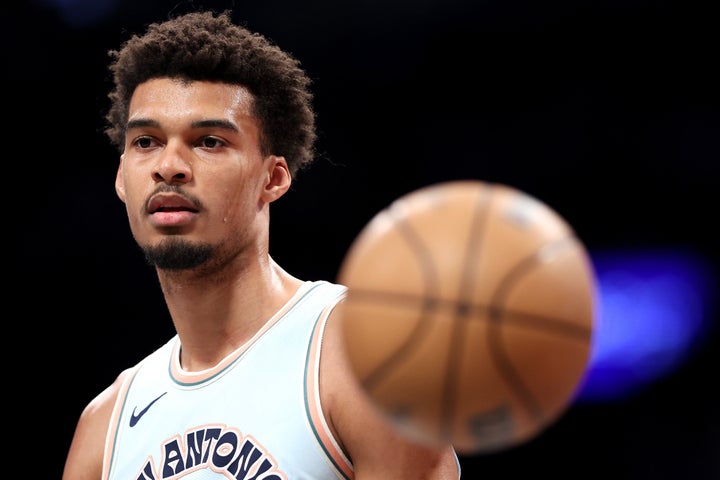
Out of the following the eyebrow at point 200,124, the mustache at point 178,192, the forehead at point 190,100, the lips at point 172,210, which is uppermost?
the forehead at point 190,100

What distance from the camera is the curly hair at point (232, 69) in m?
3.00

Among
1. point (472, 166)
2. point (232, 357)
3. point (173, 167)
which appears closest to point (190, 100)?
point (173, 167)

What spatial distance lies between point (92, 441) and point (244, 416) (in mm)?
793

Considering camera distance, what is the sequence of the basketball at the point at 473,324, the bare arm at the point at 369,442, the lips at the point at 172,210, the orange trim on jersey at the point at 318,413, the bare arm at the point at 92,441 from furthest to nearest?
the bare arm at the point at 92,441
the lips at the point at 172,210
the orange trim on jersey at the point at 318,413
the bare arm at the point at 369,442
the basketball at the point at 473,324

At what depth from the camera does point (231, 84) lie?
301 cm

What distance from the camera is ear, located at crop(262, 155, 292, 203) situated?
→ 119 inches

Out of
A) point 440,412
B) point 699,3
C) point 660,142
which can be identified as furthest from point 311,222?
point 440,412

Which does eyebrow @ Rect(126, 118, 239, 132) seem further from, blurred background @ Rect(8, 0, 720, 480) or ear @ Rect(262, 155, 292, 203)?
blurred background @ Rect(8, 0, 720, 480)

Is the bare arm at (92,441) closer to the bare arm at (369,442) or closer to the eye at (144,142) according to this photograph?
the eye at (144,142)

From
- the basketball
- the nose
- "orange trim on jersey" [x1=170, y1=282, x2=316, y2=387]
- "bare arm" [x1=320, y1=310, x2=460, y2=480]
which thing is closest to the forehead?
the nose

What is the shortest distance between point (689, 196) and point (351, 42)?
2.37 m

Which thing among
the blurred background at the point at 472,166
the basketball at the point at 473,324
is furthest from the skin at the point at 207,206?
the blurred background at the point at 472,166

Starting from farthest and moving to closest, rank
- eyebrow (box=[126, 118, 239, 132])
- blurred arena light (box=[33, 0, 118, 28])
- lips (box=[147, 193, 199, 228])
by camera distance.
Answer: blurred arena light (box=[33, 0, 118, 28]) → eyebrow (box=[126, 118, 239, 132]) → lips (box=[147, 193, 199, 228])

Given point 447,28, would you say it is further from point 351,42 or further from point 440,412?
point 440,412
